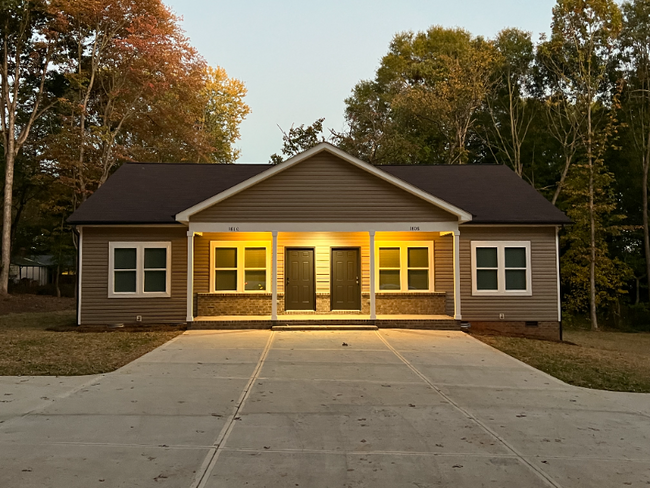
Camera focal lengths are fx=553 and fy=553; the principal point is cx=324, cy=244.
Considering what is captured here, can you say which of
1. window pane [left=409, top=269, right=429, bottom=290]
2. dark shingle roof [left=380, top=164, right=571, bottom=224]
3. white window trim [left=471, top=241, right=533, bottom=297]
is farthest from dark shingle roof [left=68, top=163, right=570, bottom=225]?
window pane [left=409, top=269, right=429, bottom=290]

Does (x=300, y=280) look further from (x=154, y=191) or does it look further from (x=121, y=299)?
(x=154, y=191)

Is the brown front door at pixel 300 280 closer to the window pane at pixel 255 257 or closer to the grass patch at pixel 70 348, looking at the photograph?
the window pane at pixel 255 257

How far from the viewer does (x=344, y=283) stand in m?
16.1

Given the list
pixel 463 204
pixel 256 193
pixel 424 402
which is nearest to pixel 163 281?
pixel 256 193

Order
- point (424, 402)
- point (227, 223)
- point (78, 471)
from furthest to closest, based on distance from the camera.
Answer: point (227, 223) < point (424, 402) < point (78, 471)

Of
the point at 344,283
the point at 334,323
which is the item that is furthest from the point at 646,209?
the point at 334,323

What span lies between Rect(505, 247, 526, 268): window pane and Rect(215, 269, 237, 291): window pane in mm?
7752

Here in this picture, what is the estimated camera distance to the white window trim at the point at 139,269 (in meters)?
14.9

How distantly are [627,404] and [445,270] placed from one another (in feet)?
28.2

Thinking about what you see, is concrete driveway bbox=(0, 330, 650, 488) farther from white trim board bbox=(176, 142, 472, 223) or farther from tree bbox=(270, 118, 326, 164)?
tree bbox=(270, 118, 326, 164)

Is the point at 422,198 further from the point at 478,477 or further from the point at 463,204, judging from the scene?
the point at 478,477

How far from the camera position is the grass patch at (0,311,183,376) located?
9.23 m

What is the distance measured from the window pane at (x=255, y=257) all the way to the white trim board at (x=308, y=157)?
7.41 ft

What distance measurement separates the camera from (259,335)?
13297mm
